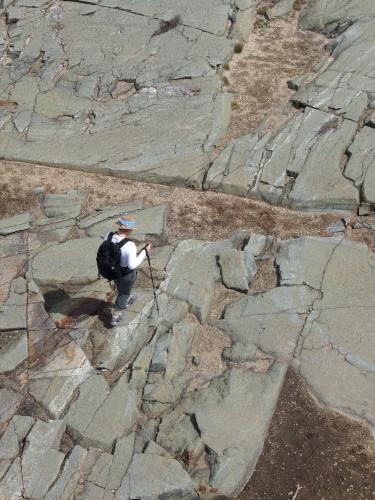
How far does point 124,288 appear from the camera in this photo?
11.0m

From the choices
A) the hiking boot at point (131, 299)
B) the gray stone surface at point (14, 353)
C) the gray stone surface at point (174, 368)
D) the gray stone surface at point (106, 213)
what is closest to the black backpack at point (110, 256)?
the hiking boot at point (131, 299)

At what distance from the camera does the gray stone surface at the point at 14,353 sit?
36.3 feet

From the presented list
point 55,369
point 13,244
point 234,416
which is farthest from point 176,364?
point 13,244

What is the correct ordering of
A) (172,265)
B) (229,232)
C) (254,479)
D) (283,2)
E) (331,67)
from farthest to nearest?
1. (283,2)
2. (331,67)
3. (229,232)
4. (172,265)
5. (254,479)

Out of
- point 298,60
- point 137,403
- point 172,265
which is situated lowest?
point 137,403

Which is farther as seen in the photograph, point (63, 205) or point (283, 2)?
point (283, 2)

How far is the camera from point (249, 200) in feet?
49.0

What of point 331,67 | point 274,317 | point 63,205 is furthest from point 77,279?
point 331,67

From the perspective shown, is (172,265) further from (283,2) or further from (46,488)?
(283,2)

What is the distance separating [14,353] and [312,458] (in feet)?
19.4

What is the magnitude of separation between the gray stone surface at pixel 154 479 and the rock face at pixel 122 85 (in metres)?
8.11

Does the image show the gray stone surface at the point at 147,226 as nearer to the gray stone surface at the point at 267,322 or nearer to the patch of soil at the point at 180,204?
the patch of soil at the point at 180,204

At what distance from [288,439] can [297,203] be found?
6.58 meters

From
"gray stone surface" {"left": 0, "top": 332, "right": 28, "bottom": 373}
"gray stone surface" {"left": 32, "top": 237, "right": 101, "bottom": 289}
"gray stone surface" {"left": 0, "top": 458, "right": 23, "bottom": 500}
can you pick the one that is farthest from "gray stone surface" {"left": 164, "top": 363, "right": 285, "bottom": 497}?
"gray stone surface" {"left": 32, "top": 237, "right": 101, "bottom": 289}
